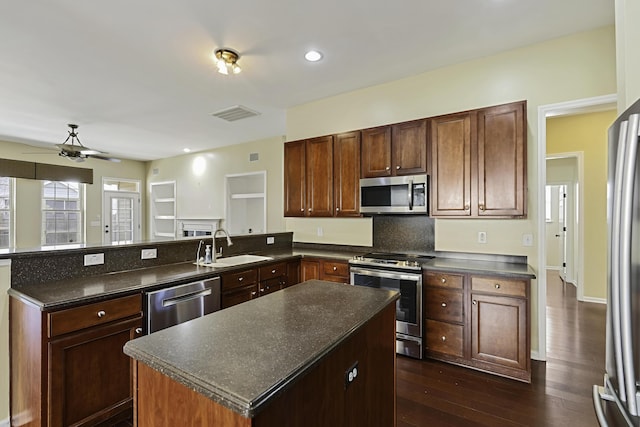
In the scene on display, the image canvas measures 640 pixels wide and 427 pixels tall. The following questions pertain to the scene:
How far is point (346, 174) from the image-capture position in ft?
12.4

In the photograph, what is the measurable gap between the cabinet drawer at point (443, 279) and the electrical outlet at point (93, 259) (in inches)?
111

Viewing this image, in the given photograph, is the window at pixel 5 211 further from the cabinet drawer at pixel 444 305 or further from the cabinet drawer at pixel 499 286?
the cabinet drawer at pixel 499 286

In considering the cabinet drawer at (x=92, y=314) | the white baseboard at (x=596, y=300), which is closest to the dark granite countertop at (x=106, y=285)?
the cabinet drawer at (x=92, y=314)

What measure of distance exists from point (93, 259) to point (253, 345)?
6.92ft

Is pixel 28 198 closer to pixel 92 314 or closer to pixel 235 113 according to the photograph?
pixel 235 113

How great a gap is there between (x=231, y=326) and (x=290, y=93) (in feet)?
11.1

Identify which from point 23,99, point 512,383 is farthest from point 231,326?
point 23,99

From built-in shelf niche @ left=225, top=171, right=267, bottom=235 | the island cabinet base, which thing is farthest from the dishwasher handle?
built-in shelf niche @ left=225, top=171, right=267, bottom=235

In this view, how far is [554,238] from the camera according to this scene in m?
7.30

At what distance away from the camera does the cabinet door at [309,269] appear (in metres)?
3.70

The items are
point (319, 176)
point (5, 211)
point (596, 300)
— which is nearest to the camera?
point (319, 176)

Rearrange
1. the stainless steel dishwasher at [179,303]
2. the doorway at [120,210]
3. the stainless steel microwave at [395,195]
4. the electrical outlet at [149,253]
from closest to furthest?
the stainless steel dishwasher at [179,303]
the electrical outlet at [149,253]
the stainless steel microwave at [395,195]
the doorway at [120,210]

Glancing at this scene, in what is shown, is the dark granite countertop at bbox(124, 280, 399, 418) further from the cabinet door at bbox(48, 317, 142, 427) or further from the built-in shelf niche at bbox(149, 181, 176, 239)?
the built-in shelf niche at bbox(149, 181, 176, 239)

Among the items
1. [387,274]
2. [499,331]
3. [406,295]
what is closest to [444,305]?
[406,295]
